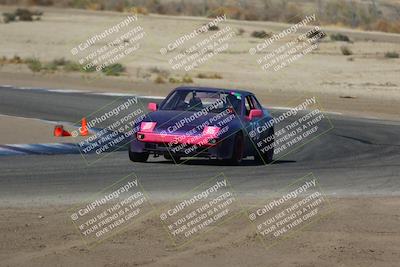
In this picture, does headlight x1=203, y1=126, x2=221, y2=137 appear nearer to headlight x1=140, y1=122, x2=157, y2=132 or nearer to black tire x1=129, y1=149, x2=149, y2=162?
headlight x1=140, y1=122, x2=157, y2=132

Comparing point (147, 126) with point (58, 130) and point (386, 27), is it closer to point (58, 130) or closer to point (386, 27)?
point (58, 130)

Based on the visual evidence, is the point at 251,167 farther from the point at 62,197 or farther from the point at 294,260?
the point at 294,260

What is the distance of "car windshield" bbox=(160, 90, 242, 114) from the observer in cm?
1772

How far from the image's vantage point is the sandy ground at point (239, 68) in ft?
124

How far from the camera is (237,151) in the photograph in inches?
692

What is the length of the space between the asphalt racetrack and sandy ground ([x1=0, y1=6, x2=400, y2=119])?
39.5 ft

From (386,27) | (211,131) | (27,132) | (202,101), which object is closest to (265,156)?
(202,101)

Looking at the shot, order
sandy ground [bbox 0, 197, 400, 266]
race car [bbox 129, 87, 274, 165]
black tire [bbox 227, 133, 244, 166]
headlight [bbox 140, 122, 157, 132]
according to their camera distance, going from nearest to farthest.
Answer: sandy ground [bbox 0, 197, 400, 266], race car [bbox 129, 87, 274, 165], headlight [bbox 140, 122, 157, 132], black tire [bbox 227, 133, 244, 166]

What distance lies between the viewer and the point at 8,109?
28.8 metres

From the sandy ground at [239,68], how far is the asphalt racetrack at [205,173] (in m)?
12.0

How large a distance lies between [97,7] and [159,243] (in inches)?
2676

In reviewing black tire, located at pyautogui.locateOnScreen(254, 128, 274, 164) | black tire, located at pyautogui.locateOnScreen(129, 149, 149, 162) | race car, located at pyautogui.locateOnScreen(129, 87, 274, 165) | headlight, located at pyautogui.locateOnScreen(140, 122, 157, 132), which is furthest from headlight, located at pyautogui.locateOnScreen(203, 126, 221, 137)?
black tire, located at pyautogui.locateOnScreen(254, 128, 274, 164)

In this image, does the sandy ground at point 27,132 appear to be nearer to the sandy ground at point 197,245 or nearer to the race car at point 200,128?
the race car at point 200,128

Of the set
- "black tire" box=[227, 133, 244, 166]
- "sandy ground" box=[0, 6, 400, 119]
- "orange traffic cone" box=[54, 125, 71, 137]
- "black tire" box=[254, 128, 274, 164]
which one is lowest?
"sandy ground" box=[0, 6, 400, 119]
